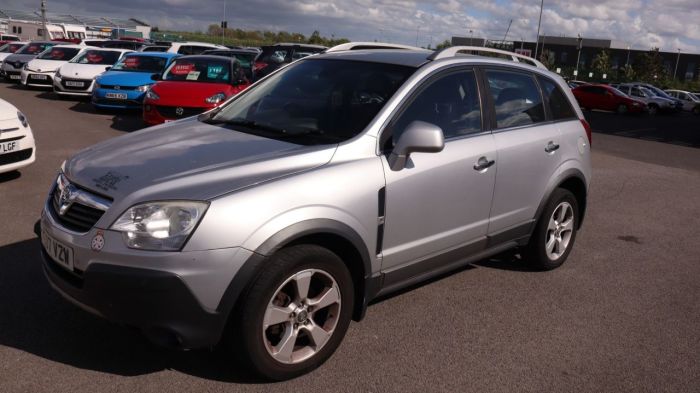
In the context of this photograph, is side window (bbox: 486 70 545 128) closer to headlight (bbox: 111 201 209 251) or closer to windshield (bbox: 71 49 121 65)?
headlight (bbox: 111 201 209 251)

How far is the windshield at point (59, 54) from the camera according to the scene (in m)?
20.2

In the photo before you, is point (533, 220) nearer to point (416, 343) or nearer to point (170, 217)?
point (416, 343)

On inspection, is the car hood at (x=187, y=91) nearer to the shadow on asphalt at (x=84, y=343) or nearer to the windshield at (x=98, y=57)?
the windshield at (x=98, y=57)

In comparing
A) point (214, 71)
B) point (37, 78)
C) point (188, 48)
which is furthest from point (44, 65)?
point (214, 71)

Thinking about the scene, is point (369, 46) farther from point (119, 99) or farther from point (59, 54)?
point (59, 54)

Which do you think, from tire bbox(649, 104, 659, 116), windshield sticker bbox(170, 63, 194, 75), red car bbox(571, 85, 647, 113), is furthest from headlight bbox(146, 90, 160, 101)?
tire bbox(649, 104, 659, 116)

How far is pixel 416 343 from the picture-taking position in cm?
390

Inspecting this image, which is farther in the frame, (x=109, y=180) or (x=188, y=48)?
(x=188, y=48)

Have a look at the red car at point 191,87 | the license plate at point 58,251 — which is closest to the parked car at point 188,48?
the red car at point 191,87

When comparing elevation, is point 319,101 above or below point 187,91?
above

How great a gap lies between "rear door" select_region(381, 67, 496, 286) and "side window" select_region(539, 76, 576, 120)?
1.08 meters

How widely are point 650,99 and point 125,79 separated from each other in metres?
30.5

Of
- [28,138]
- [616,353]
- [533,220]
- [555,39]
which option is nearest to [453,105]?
[533,220]

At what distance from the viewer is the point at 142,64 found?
15578mm
